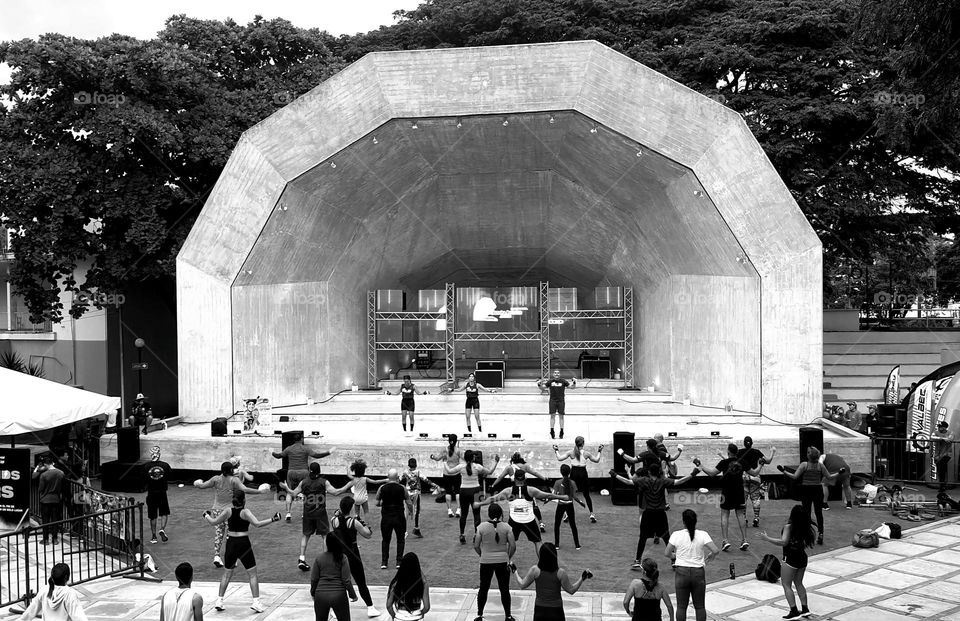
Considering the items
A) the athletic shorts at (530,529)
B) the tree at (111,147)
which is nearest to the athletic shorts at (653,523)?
the athletic shorts at (530,529)

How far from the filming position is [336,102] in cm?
2000

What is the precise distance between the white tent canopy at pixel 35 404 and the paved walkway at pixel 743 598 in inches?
115

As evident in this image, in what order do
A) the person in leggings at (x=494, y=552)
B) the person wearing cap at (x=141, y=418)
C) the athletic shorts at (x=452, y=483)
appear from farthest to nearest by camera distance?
1. the person wearing cap at (x=141, y=418)
2. the athletic shorts at (x=452, y=483)
3. the person in leggings at (x=494, y=552)

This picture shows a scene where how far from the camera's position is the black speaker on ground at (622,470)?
595 inches

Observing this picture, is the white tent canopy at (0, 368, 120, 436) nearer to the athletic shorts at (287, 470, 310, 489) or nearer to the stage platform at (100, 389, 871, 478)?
the athletic shorts at (287, 470, 310, 489)

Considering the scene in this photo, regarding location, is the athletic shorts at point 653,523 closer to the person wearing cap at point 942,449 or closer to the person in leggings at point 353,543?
the person in leggings at point 353,543

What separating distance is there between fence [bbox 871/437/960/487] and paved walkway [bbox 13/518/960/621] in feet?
17.1

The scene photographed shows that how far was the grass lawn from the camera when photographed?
11016 mm

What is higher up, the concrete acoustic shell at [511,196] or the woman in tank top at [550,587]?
the concrete acoustic shell at [511,196]

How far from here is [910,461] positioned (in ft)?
54.3

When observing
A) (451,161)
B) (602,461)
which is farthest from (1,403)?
(451,161)

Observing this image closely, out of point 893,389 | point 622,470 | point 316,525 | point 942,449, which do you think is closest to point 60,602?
point 316,525

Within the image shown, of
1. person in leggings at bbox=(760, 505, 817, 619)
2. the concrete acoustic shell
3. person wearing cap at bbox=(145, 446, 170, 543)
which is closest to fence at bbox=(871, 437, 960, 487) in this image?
the concrete acoustic shell

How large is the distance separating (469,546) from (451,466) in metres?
1.22
